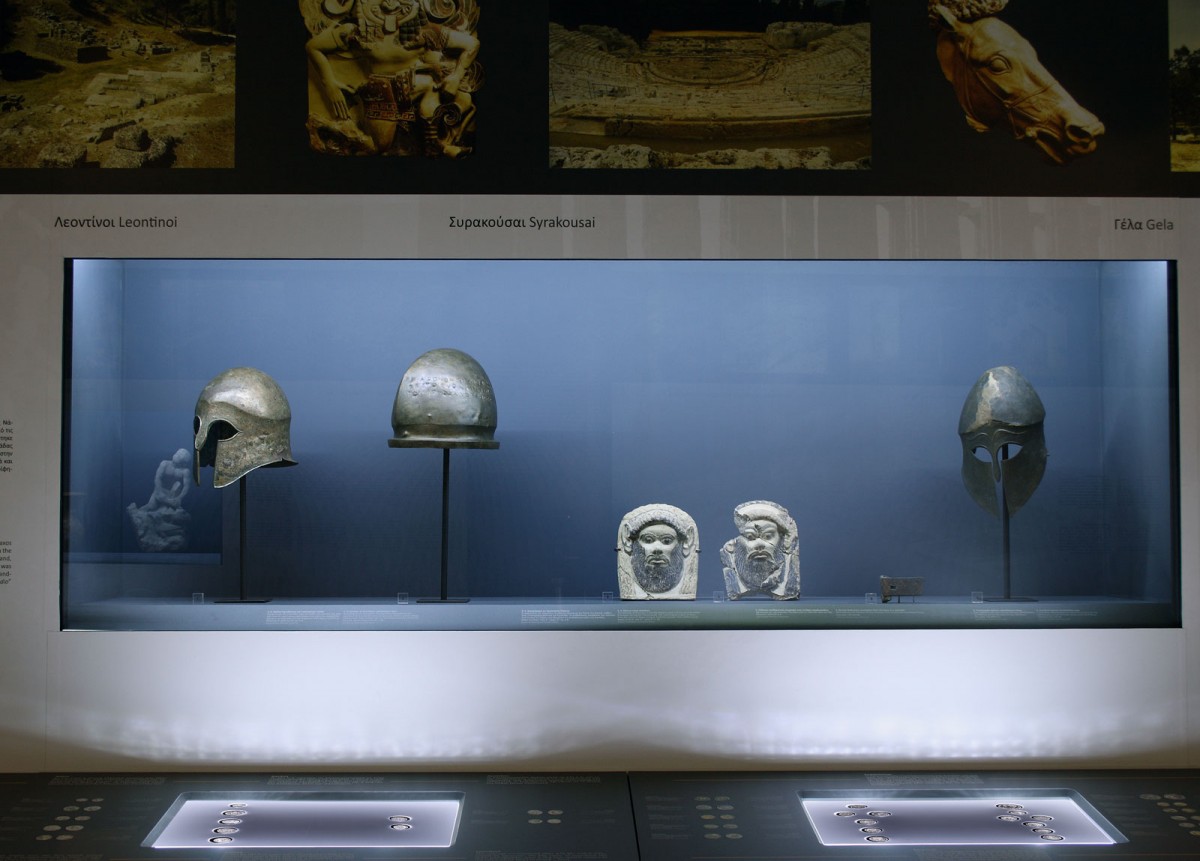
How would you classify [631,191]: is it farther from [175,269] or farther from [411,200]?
[175,269]

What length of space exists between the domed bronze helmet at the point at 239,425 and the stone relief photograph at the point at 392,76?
33.1 inches

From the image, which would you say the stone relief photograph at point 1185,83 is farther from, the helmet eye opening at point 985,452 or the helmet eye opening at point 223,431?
the helmet eye opening at point 223,431

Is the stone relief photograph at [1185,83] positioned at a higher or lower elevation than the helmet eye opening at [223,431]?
higher

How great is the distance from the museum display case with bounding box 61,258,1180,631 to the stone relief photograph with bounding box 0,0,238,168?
0.38 meters

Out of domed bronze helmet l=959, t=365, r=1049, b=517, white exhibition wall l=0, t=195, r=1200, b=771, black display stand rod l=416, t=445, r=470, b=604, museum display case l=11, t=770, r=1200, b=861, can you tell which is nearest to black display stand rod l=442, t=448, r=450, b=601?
black display stand rod l=416, t=445, r=470, b=604

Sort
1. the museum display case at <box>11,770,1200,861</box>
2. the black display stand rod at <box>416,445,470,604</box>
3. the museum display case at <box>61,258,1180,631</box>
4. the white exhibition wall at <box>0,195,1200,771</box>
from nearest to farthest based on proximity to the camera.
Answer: the museum display case at <box>11,770,1200,861</box>
the white exhibition wall at <box>0,195,1200,771</box>
the museum display case at <box>61,258,1180,631</box>
the black display stand rod at <box>416,445,470,604</box>

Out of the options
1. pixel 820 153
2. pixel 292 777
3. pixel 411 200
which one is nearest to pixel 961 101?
pixel 820 153

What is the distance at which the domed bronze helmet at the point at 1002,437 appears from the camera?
11.9ft

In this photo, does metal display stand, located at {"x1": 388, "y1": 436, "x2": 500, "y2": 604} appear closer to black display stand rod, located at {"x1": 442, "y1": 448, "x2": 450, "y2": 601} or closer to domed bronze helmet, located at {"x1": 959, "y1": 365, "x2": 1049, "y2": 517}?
black display stand rod, located at {"x1": 442, "y1": 448, "x2": 450, "y2": 601}

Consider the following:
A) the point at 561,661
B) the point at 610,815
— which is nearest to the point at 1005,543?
the point at 561,661

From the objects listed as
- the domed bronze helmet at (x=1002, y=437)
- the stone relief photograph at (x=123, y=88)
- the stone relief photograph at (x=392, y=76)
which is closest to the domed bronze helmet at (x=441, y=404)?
the stone relief photograph at (x=392, y=76)

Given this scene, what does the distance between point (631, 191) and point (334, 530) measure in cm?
154

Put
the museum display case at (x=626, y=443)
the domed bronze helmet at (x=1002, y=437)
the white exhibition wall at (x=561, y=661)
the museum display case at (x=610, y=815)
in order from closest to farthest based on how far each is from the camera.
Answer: the museum display case at (x=610, y=815) < the white exhibition wall at (x=561, y=661) < the museum display case at (x=626, y=443) < the domed bronze helmet at (x=1002, y=437)

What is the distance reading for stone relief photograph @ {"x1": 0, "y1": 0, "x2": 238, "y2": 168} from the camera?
3.31 metres
